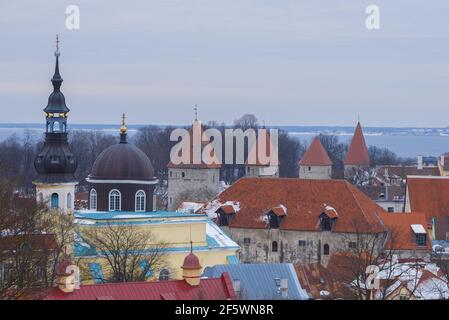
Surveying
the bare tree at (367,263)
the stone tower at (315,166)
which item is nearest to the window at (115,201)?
Result: the bare tree at (367,263)

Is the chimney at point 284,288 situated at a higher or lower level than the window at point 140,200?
lower

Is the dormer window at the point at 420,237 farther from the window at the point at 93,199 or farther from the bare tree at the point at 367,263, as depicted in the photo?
the window at the point at 93,199

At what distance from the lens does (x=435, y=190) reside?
4741 centimetres

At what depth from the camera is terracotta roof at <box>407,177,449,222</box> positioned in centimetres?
4681

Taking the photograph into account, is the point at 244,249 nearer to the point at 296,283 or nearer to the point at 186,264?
the point at 296,283

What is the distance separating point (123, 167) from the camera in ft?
113

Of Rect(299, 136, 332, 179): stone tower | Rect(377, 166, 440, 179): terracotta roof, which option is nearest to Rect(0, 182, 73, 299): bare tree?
Rect(299, 136, 332, 179): stone tower

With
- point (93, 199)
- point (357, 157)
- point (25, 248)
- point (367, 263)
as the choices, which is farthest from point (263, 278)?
point (357, 157)

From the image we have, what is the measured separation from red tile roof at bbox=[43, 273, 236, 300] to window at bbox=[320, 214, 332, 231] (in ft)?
53.4

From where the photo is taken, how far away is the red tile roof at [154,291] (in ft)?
63.3

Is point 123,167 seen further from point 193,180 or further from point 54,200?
point 193,180

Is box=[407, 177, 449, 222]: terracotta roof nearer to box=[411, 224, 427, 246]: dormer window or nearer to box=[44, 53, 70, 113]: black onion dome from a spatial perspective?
box=[411, 224, 427, 246]: dormer window

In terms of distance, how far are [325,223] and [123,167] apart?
860cm
